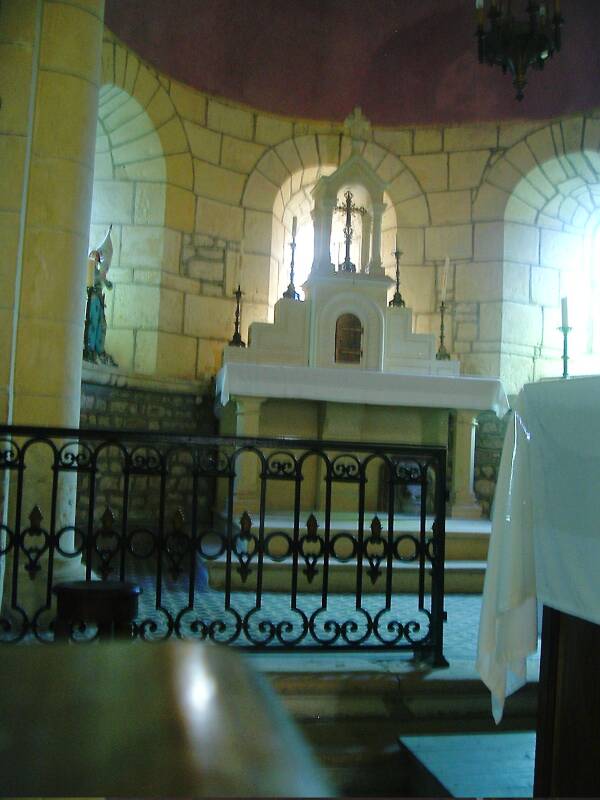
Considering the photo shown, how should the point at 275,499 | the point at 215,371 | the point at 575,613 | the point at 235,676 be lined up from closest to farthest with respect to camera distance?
the point at 235,676
the point at 575,613
the point at 275,499
the point at 215,371

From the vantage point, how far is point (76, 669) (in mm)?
735

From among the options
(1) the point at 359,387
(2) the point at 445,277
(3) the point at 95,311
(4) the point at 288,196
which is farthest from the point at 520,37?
(3) the point at 95,311

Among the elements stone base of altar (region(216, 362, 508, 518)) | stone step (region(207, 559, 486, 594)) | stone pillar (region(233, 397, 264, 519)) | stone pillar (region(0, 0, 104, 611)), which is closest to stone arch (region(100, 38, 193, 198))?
stone base of altar (region(216, 362, 508, 518))

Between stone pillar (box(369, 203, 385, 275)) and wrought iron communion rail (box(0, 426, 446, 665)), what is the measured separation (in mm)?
1874

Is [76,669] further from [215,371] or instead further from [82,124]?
[215,371]

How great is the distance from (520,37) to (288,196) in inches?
122

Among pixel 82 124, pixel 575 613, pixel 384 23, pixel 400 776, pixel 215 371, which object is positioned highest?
pixel 384 23

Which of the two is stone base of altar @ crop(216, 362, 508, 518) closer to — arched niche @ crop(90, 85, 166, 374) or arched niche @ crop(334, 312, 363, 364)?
arched niche @ crop(334, 312, 363, 364)

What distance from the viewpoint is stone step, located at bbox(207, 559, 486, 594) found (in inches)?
173

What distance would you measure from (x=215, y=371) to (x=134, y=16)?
3.42m

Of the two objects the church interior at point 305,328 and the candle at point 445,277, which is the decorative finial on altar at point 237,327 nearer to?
the church interior at point 305,328

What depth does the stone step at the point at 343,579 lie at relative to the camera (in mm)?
4406

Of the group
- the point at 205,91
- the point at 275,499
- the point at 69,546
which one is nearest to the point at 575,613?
the point at 69,546

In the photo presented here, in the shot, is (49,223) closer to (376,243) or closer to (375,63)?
(376,243)
